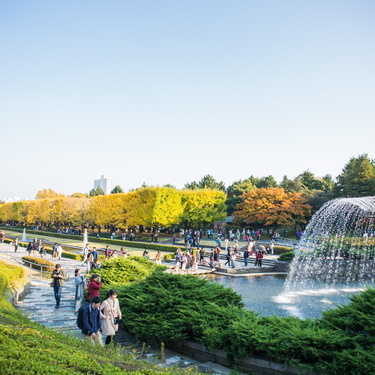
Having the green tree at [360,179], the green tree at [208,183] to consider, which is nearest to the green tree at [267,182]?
the green tree at [208,183]

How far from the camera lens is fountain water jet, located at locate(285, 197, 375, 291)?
19.8 m

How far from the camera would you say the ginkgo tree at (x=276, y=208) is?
150 ft

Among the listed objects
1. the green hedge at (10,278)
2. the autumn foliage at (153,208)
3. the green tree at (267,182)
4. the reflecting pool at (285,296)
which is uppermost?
the green tree at (267,182)

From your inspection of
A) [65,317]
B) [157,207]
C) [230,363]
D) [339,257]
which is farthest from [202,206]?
[230,363]

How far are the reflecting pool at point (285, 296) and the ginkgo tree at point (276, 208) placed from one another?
24505 mm

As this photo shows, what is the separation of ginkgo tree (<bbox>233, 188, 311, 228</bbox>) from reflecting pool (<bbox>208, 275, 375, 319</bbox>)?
965 inches

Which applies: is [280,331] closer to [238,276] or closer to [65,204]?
[238,276]

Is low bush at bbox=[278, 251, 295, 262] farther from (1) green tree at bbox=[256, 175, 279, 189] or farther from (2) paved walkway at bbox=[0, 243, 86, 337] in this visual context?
(1) green tree at bbox=[256, 175, 279, 189]

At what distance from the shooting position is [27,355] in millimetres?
3957

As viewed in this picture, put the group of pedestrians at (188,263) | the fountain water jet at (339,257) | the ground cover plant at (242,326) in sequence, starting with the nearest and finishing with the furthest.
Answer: the ground cover plant at (242,326) → the fountain water jet at (339,257) → the group of pedestrians at (188,263)

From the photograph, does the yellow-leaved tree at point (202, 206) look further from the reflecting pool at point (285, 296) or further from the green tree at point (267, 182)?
the reflecting pool at point (285, 296)

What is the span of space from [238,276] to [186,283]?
1398 centimetres

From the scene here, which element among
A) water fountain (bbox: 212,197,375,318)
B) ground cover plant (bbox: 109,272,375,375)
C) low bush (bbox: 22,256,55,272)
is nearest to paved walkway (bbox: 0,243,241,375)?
ground cover plant (bbox: 109,272,375,375)

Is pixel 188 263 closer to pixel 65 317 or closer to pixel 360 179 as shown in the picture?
pixel 65 317
